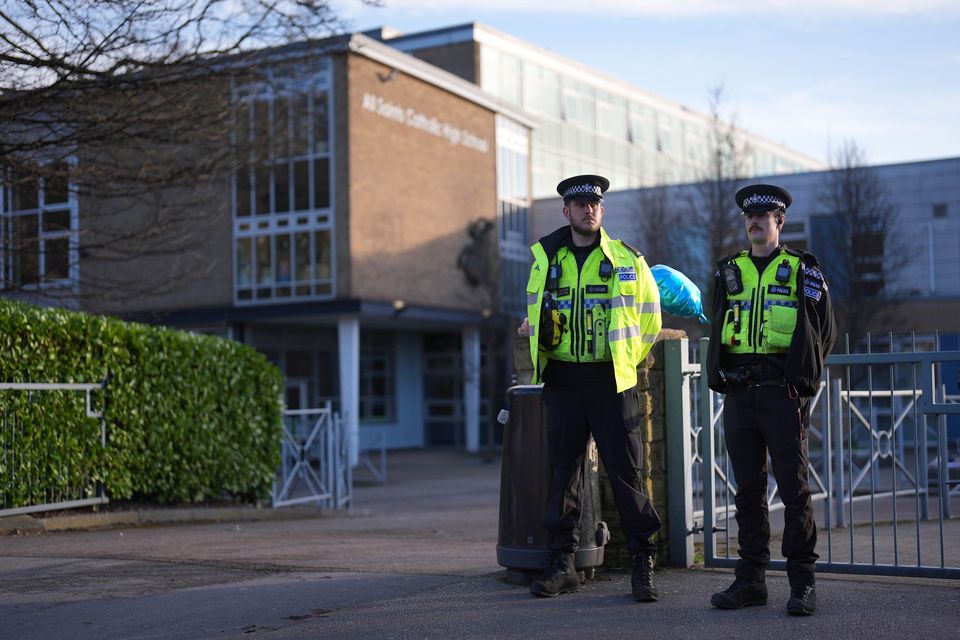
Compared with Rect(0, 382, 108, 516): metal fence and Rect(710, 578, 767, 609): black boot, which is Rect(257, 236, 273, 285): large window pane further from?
Rect(710, 578, 767, 609): black boot

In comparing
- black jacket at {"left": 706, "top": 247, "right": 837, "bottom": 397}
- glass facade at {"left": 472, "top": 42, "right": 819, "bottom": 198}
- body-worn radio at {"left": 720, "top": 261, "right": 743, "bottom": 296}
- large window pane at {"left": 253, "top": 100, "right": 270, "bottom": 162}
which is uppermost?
glass facade at {"left": 472, "top": 42, "right": 819, "bottom": 198}

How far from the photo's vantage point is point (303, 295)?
32688mm

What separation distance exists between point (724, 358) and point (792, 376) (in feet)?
1.28

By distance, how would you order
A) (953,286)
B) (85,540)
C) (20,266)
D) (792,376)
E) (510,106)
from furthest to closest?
(510,106), (953,286), (20,266), (85,540), (792,376)

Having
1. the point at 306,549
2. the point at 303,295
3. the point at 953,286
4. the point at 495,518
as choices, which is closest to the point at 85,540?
the point at 306,549

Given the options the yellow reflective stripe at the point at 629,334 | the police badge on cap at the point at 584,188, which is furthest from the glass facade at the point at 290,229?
the yellow reflective stripe at the point at 629,334

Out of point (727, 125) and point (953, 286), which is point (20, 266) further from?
point (953, 286)

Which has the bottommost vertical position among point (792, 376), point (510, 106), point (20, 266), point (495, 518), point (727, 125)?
point (495, 518)

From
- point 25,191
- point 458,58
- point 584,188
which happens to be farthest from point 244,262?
point 584,188

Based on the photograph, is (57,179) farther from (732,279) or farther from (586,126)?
(586,126)

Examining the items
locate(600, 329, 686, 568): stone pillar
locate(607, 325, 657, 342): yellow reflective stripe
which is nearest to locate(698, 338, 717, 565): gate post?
locate(600, 329, 686, 568): stone pillar

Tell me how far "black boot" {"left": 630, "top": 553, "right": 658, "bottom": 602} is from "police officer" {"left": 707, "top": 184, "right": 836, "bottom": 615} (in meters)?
0.33

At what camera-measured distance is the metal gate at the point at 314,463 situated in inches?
599

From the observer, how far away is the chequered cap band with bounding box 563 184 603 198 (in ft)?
19.2
